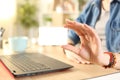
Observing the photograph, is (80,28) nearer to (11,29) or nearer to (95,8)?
(95,8)

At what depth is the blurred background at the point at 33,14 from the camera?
300cm

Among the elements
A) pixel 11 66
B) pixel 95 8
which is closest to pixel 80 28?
pixel 11 66

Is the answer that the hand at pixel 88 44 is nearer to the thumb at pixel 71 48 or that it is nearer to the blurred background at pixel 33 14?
the thumb at pixel 71 48

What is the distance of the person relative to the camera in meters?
0.76

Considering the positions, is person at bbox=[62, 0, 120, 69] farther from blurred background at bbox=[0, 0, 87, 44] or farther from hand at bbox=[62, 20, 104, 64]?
blurred background at bbox=[0, 0, 87, 44]

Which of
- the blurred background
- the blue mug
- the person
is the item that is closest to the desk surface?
the person

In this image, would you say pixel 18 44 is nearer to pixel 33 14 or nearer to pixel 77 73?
pixel 77 73

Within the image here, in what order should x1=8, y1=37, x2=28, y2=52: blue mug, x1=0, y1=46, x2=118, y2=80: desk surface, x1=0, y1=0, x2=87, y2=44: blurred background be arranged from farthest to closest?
1. x1=0, y1=0, x2=87, y2=44: blurred background
2. x1=8, y1=37, x2=28, y2=52: blue mug
3. x1=0, y1=46, x2=118, y2=80: desk surface

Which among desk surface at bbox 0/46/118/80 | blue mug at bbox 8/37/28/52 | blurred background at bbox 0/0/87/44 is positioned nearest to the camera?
desk surface at bbox 0/46/118/80

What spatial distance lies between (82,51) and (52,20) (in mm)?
2515

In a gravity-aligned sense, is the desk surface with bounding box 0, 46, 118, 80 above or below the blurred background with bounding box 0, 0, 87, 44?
below

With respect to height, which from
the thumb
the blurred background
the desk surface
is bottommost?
the desk surface

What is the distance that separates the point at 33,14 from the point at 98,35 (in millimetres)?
3474

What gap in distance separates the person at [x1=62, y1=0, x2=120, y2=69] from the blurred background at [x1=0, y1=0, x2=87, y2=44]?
4.69 feet
